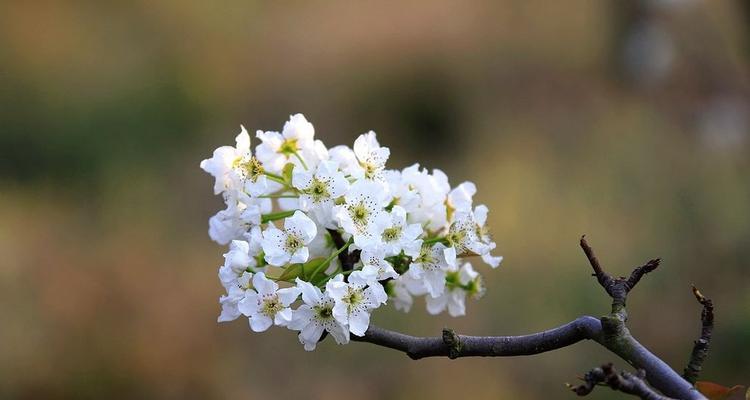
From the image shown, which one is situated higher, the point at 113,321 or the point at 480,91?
the point at 480,91

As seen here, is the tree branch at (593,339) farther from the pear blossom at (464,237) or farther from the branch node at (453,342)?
the pear blossom at (464,237)

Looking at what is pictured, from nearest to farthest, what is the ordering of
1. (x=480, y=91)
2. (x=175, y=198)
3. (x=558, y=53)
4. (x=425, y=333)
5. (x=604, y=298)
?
(x=425, y=333) < (x=604, y=298) < (x=175, y=198) < (x=480, y=91) < (x=558, y=53)

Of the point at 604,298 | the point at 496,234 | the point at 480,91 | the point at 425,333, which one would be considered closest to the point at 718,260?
the point at 604,298

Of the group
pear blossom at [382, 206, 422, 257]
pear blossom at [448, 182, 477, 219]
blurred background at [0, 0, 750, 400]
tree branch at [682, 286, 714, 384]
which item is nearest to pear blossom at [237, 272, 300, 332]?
pear blossom at [382, 206, 422, 257]

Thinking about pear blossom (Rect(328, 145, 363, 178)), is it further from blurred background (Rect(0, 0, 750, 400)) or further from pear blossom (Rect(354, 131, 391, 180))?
→ blurred background (Rect(0, 0, 750, 400))

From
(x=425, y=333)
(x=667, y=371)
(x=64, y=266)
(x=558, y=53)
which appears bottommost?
(x=667, y=371)

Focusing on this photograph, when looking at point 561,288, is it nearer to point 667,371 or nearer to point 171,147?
point 171,147
